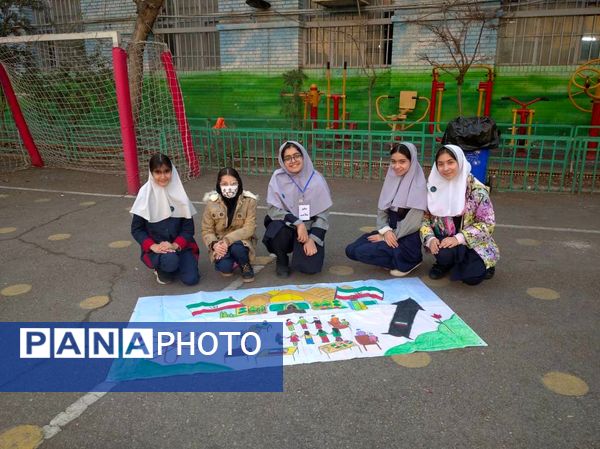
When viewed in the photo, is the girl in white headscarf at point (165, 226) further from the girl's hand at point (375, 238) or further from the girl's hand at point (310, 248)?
the girl's hand at point (375, 238)

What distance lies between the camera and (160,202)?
12.1ft

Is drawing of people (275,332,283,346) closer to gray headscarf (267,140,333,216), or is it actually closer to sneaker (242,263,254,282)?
sneaker (242,263,254,282)

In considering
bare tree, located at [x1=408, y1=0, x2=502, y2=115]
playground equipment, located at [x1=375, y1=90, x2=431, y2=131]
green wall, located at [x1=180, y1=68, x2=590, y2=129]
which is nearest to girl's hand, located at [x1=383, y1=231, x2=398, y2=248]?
bare tree, located at [x1=408, y1=0, x2=502, y2=115]

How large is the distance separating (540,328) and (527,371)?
56 centimetres

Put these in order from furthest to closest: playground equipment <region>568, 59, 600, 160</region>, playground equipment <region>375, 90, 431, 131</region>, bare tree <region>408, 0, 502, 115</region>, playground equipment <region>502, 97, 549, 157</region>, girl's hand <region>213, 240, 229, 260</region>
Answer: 1. playground equipment <region>375, 90, 431, 131</region>
2. bare tree <region>408, 0, 502, 115</region>
3. playground equipment <region>502, 97, 549, 157</region>
4. playground equipment <region>568, 59, 600, 160</region>
5. girl's hand <region>213, 240, 229, 260</region>

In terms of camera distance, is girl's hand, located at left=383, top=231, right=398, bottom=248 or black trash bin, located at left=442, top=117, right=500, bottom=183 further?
black trash bin, located at left=442, top=117, right=500, bottom=183

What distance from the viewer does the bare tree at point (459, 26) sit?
32.6 ft

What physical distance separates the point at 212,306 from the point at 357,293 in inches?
41.4

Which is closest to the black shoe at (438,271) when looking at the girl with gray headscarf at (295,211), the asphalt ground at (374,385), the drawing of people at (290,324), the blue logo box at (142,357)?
the asphalt ground at (374,385)

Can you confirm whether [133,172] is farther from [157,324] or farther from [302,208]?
[157,324]

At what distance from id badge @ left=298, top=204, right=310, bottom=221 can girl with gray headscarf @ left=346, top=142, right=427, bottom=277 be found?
1.53ft

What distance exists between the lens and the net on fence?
7912mm

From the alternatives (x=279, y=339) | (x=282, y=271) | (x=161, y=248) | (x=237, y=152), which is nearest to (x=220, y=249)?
(x=161, y=248)

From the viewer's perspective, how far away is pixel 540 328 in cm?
300
